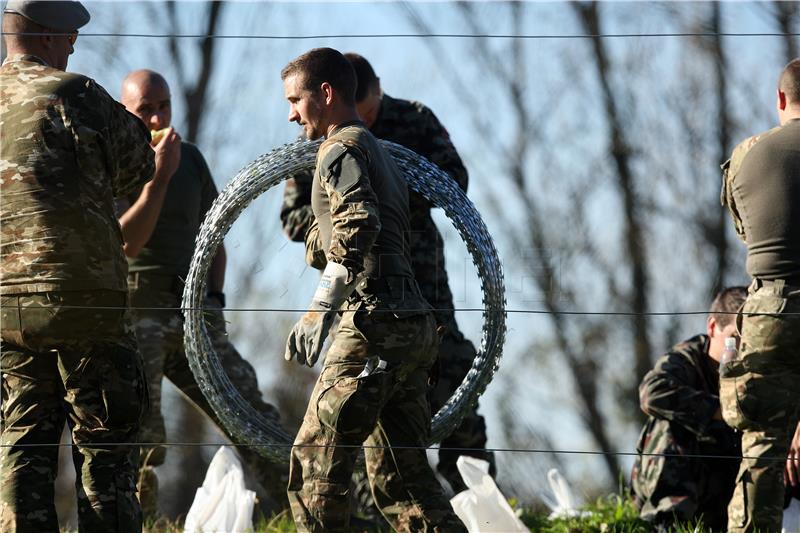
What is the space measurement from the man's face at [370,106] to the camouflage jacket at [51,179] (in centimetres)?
168

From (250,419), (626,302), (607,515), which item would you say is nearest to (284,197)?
(250,419)

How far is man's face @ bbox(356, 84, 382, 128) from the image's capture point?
220 inches

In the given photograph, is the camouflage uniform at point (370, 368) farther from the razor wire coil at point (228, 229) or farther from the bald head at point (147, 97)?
the bald head at point (147, 97)

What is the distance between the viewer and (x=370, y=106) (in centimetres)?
562

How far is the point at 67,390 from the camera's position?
4.04 metres

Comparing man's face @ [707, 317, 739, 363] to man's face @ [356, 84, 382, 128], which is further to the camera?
man's face @ [356, 84, 382, 128]

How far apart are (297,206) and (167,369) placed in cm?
83

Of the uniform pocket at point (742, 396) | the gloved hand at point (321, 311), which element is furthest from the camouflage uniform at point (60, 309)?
the uniform pocket at point (742, 396)

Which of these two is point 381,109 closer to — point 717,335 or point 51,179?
point 717,335

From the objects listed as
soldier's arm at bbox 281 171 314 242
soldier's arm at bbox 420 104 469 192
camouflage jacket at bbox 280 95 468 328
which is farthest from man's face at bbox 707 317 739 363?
soldier's arm at bbox 281 171 314 242

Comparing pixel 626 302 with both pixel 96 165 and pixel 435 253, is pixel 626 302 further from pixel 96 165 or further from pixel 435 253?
pixel 96 165

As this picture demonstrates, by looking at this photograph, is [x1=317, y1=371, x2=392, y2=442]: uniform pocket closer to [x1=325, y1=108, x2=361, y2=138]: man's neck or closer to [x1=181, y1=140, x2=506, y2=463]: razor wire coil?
[x1=325, y1=108, x2=361, y2=138]: man's neck

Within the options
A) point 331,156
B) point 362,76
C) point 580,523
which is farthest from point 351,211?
point 580,523

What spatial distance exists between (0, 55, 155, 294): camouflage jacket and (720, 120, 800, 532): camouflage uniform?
2.02 metres
